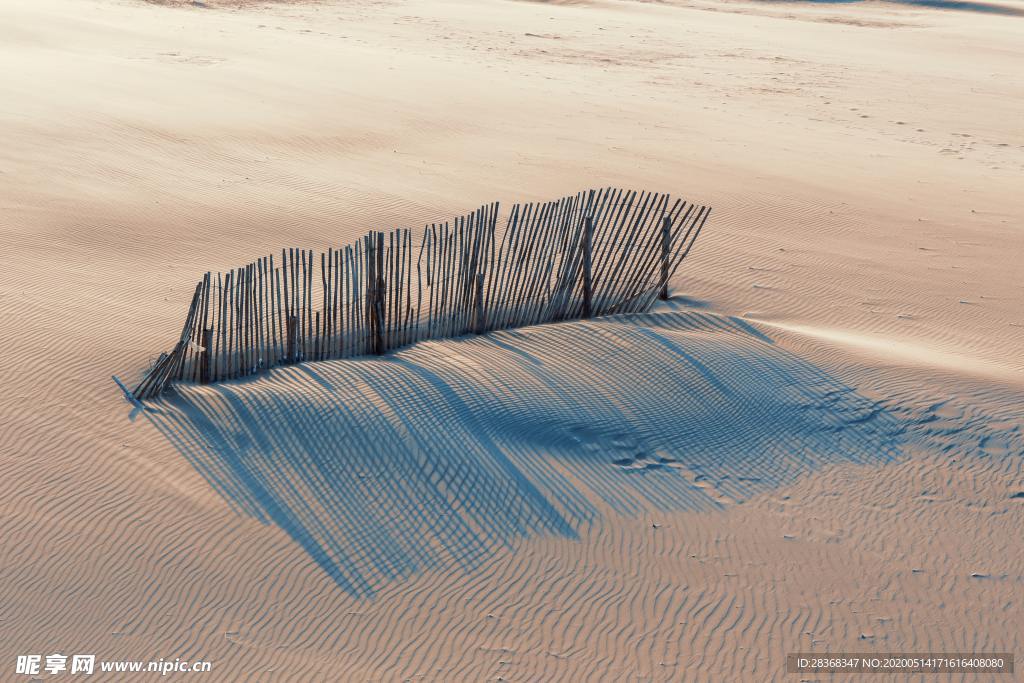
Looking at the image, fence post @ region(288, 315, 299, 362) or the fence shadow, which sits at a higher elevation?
fence post @ region(288, 315, 299, 362)

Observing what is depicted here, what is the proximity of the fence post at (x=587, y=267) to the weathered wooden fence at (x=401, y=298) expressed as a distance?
1 centimetres

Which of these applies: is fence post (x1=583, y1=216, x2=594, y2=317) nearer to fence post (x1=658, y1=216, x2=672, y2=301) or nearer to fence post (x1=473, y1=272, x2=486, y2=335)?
fence post (x1=658, y1=216, x2=672, y2=301)

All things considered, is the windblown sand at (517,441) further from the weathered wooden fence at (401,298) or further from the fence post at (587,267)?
the fence post at (587,267)

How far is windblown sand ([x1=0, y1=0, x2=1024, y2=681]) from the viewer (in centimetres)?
554

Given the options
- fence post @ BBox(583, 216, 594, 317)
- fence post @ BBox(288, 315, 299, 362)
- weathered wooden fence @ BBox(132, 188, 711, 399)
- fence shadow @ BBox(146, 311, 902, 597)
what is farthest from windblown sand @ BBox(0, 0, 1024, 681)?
fence post @ BBox(583, 216, 594, 317)

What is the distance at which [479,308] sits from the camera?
867 cm

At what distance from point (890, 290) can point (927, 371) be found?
2624 mm

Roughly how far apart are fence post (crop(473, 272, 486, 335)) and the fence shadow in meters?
0.11

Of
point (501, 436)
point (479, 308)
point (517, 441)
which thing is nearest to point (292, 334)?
point (479, 308)

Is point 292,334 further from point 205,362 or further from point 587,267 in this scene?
point 587,267

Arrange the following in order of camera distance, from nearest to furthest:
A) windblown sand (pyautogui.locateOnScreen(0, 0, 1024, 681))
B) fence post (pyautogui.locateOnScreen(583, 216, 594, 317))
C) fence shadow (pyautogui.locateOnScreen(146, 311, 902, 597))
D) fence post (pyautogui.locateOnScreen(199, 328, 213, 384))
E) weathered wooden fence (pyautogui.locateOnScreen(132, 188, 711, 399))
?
windblown sand (pyautogui.locateOnScreen(0, 0, 1024, 681))
fence shadow (pyautogui.locateOnScreen(146, 311, 902, 597))
fence post (pyautogui.locateOnScreen(199, 328, 213, 384))
weathered wooden fence (pyautogui.locateOnScreen(132, 188, 711, 399))
fence post (pyautogui.locateOnScreen(583, 216, 594, 317))

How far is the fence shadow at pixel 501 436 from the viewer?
6.29 metres

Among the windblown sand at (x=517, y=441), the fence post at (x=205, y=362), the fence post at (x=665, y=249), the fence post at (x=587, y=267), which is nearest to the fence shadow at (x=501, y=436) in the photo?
the windblown sand at (x=517, y=441)

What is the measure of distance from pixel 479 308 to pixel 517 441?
6.09 feet
